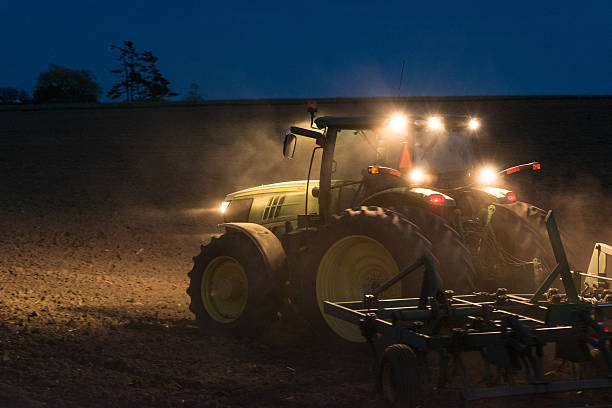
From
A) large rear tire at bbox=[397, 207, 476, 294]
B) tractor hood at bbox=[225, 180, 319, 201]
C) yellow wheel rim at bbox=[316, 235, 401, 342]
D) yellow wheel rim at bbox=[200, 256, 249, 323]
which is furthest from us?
tractor hood at bbox=[225, 180, 319, 201]

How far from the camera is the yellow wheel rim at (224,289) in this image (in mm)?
6832

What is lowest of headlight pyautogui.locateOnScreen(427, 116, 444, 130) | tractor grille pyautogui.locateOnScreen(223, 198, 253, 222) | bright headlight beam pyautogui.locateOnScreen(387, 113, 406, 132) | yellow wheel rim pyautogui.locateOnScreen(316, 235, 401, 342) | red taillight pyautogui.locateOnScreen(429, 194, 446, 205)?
yellow wheel rim pyautogui.locateOnScreen(316, 235, 401, 342)

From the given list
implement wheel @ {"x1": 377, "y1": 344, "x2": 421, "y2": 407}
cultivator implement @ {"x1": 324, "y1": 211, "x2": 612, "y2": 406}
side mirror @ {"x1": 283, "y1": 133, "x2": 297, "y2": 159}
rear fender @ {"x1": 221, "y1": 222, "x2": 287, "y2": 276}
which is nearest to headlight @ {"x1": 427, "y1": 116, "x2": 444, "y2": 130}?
side mirror @ {"x1": 283, "y1": 133, "x2": 297, "y2": 159}

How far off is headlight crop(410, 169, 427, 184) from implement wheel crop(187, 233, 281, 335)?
5.92 feet

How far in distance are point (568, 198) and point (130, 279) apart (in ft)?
42.4

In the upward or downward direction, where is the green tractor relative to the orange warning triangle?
downward

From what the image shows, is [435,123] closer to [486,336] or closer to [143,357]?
[486,336]

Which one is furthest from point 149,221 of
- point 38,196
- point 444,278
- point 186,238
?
point 444,278

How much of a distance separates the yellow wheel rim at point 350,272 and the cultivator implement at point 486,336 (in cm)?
76

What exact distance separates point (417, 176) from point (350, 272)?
128 centimetres

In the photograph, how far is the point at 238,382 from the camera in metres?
5.04

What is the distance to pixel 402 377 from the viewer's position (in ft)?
13.4

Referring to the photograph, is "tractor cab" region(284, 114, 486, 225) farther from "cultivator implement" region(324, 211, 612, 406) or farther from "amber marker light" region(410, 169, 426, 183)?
"cultivator implement" region(324, 211, 612, 406)

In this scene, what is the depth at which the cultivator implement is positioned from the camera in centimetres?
386
